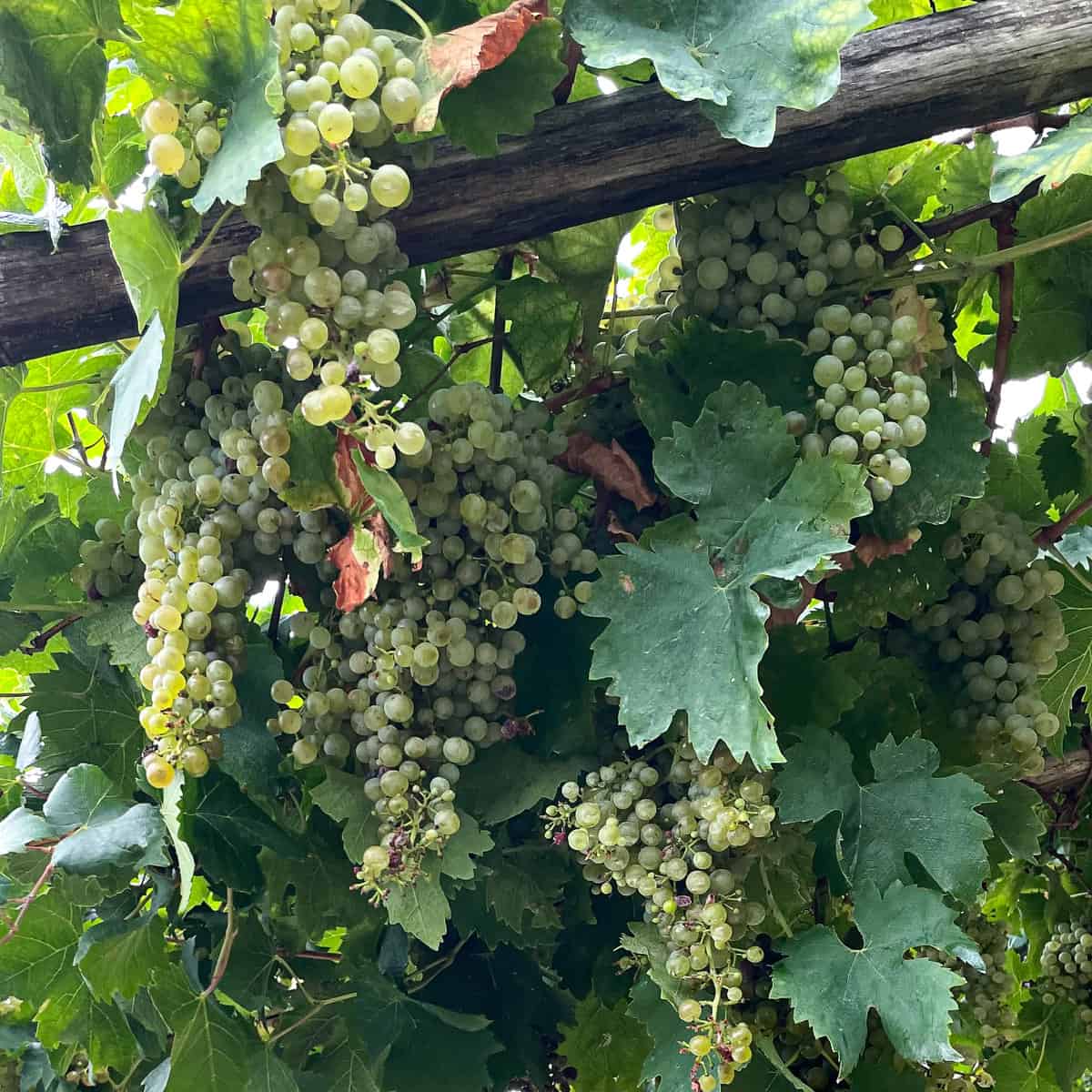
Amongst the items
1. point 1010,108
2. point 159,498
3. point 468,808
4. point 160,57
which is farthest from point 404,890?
point 1010,108

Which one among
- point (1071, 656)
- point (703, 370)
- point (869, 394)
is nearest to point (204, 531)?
point (703, 370)

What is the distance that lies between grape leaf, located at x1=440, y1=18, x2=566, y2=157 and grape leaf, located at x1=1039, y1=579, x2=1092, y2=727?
0.81m

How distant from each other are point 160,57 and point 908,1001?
0.86 metres

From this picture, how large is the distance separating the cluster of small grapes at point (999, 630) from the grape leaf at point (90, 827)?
29.0 inches

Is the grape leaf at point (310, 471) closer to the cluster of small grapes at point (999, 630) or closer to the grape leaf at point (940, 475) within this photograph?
the grape leaf at point (940, 475)

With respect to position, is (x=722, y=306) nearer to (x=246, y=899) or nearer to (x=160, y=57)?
(x=160, y=57)

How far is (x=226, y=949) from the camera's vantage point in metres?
0.99

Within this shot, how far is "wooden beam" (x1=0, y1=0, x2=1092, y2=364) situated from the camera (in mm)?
839

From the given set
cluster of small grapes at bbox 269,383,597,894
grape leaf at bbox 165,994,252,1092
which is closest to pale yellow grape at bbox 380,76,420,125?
cluster of small grapes at bbox 269,383,597,894

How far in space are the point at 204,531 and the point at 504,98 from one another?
41 centimetres

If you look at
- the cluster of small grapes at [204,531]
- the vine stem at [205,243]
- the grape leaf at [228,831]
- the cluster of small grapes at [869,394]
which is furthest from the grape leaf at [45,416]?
the cluster of small grapes at [869,394]

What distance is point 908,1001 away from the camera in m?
0.80

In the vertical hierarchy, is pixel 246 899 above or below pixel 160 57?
below

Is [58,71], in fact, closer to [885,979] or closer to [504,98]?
[504,98]
